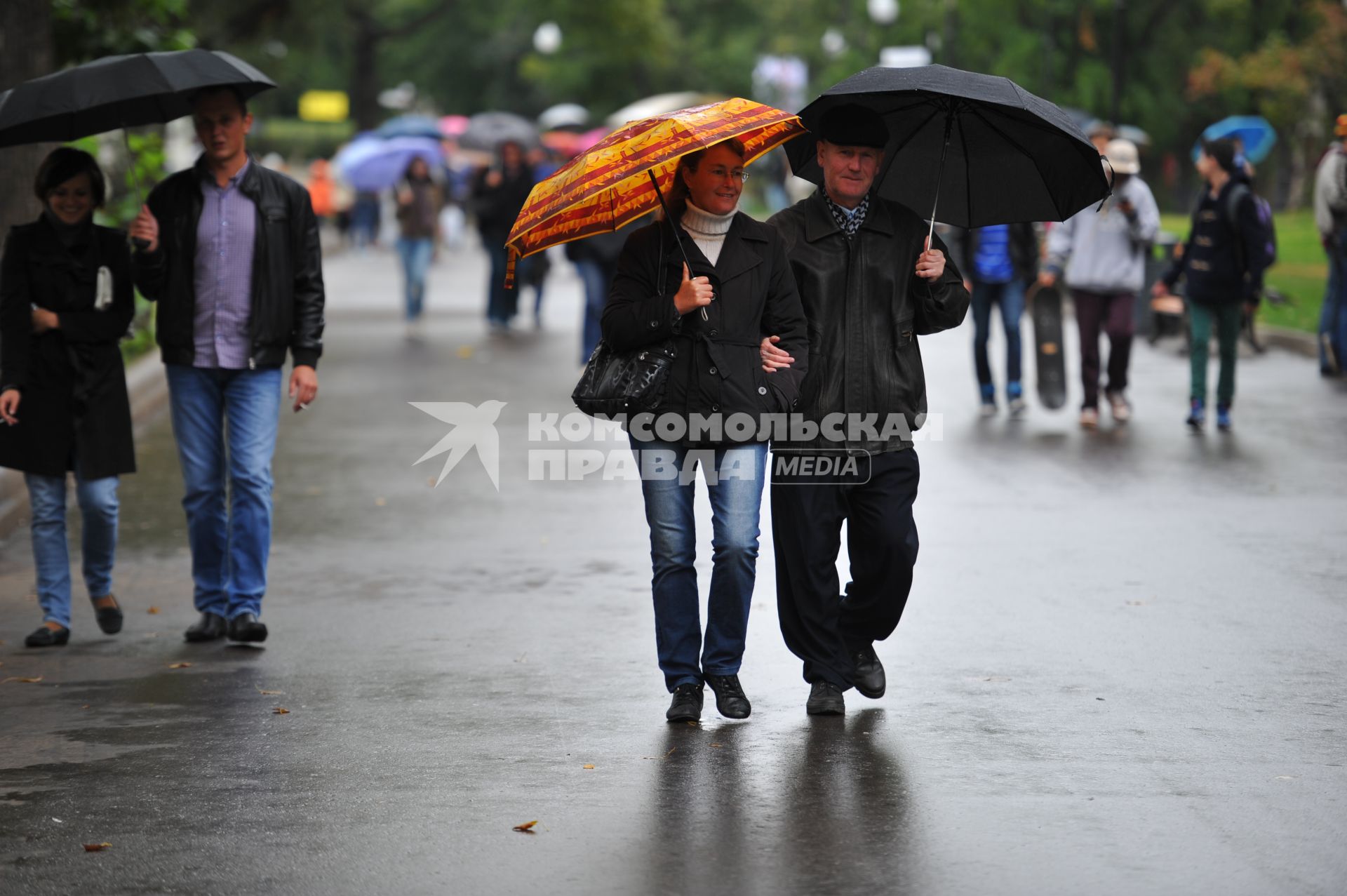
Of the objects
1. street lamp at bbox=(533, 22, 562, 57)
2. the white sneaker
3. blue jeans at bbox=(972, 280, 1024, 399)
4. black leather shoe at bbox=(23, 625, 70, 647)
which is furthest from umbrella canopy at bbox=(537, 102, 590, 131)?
black leather shoe at bbox=(23, 625, 70, 647)

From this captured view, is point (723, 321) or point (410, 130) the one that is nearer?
point (723, 321)

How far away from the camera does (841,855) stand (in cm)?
466

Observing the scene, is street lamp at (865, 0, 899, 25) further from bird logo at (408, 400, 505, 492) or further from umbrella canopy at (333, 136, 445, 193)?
bird logo at (408, 400, 505, 492)

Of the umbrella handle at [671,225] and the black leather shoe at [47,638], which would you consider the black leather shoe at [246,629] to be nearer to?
the black leather shoe at [47,638]

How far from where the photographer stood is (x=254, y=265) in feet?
23.2

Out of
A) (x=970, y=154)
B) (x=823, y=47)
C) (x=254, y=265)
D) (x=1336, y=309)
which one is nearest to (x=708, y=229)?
(x=970, y=154)

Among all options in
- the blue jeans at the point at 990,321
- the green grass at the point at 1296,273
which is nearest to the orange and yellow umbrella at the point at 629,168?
the blue jeans at the point at 990,321

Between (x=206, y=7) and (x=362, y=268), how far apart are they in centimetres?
537

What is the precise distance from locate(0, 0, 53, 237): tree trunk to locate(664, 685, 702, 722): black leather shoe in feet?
21.8

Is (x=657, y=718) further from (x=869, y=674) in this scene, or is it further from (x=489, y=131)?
(x=489, y=131)

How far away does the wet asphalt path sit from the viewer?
465cm

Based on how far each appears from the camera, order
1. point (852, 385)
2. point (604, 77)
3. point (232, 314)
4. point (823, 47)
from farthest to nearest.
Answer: point (604, 77) → point (823, 47) → point (232, 314) → point (852, 385)

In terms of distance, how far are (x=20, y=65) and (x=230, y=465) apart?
495cm

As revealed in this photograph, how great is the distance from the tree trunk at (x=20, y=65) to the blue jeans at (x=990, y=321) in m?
6.31
